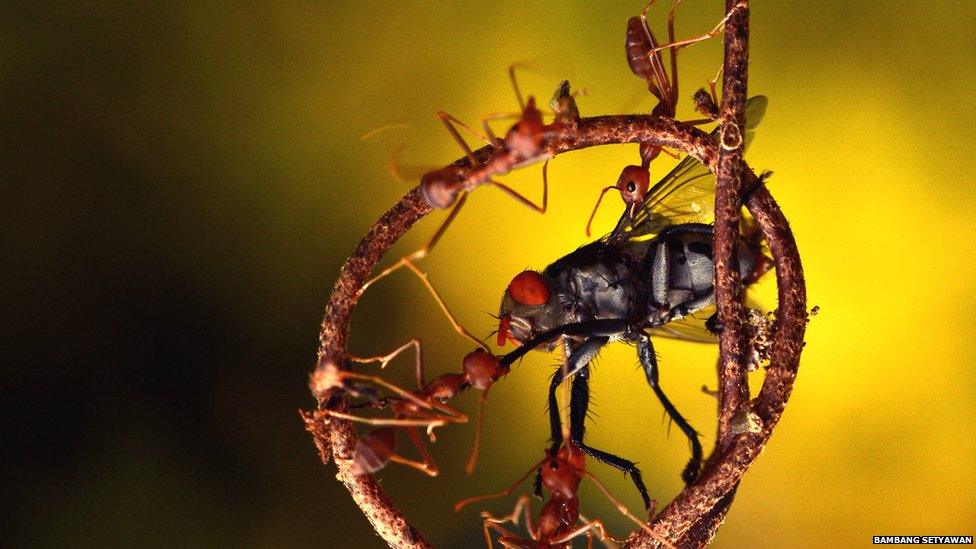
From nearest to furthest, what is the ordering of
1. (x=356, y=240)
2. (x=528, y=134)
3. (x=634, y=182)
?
(x=528, y=134) < (x=634, y=182) < (x=356, y=240)

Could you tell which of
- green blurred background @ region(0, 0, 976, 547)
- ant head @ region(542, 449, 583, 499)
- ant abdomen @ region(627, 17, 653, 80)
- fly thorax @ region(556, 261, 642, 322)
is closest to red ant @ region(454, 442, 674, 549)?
ant head @ region(542, 449, 583, 499)

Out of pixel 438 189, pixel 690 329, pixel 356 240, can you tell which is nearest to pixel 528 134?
pixel 438 189

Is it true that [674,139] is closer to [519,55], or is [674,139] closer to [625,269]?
[625,269]

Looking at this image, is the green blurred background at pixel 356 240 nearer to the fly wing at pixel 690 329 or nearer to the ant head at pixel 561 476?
the fly wing at pixel 690 329

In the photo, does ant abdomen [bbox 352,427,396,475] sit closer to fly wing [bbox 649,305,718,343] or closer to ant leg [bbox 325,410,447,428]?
ant leg [bbox 325,410,447,428]

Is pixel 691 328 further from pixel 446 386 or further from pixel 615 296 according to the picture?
pixel 446 386

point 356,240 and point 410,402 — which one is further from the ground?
point 356,240
